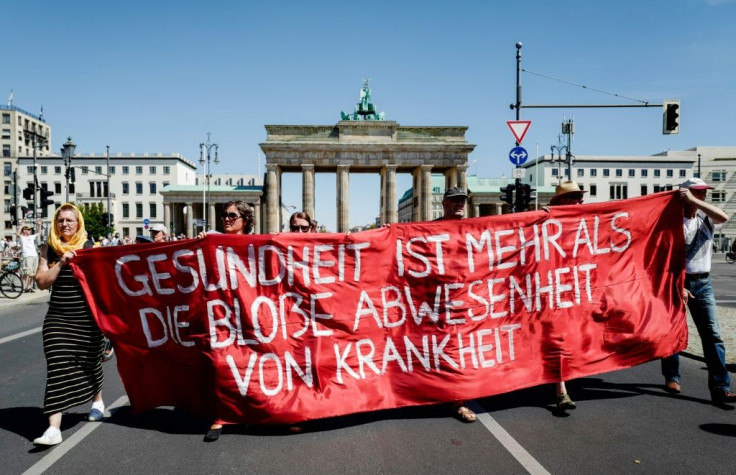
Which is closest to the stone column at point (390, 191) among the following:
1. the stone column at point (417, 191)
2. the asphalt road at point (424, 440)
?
the stone column at point (417, 191)

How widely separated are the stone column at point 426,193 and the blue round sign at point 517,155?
48230 millimetres

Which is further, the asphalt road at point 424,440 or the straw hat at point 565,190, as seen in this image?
the straw hat at point 565,190

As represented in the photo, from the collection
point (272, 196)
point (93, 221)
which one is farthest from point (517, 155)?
point (93, 221)

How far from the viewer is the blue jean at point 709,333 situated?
16.8ft

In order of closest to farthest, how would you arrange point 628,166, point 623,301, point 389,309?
point 389,309 < point 623,301 < point 628,166

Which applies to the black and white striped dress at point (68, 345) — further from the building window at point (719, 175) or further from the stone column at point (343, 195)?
the building window at point (719, 175)

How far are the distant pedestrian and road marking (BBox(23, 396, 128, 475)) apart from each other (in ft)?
18.7

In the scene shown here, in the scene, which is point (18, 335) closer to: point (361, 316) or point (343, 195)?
point (361, 316)

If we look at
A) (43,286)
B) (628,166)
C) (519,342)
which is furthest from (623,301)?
(628,166)

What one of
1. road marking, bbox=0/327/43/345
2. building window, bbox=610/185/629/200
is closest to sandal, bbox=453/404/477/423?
road marking, bbox=0/327/43/345

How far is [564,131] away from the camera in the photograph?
126ft

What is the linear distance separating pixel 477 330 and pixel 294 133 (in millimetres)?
63181

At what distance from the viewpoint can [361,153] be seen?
217 feet

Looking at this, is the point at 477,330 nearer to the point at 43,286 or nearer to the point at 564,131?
the point at 43,286
